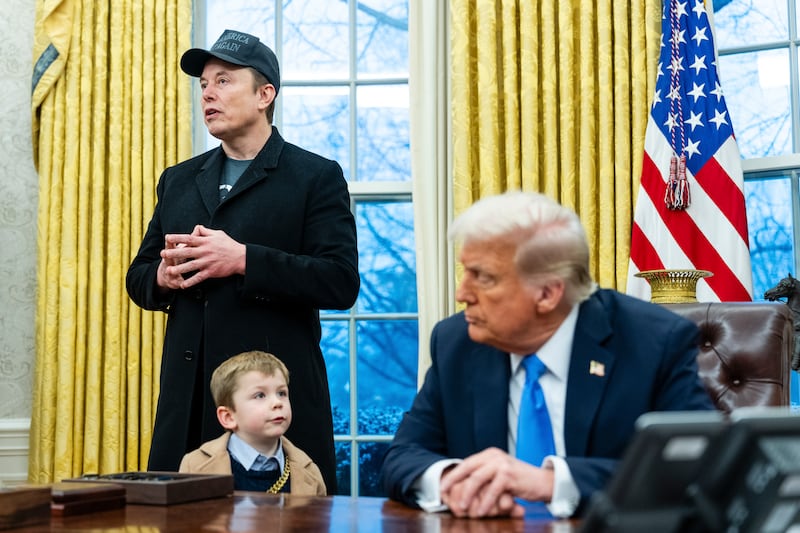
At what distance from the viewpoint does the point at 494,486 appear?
1.42 meters

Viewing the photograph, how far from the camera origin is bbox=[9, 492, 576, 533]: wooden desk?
52.4 inches

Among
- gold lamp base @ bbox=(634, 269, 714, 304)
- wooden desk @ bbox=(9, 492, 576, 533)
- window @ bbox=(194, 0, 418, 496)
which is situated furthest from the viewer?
window @ bbox=(194, 0, 418, 496)

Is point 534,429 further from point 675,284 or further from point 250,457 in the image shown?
point 675,284

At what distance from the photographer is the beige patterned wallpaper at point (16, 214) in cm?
450

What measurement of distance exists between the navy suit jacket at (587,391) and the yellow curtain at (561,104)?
230 cm

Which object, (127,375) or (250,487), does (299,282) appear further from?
(127,375)

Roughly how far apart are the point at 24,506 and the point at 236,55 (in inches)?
68.2

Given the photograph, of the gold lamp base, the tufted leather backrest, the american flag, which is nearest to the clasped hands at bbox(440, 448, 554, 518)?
the tufted leather backrest

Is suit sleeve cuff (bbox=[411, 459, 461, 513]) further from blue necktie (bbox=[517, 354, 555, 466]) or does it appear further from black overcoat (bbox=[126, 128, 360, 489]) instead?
black overcoat (bbox=[126, 128, 360, 489])

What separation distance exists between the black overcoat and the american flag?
4.91 feet

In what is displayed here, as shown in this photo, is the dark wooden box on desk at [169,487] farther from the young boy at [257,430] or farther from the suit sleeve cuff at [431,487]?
the young boy at [257,430]

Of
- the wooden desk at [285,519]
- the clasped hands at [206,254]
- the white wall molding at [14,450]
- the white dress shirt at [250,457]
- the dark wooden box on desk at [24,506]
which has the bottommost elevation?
the white wall molding at [14,450]

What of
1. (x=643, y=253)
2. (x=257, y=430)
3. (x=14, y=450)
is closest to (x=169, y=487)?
(x=257, y=430)

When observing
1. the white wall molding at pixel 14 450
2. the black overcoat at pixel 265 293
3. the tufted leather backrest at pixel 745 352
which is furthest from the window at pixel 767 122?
the white wall molding at pixel 14 450
